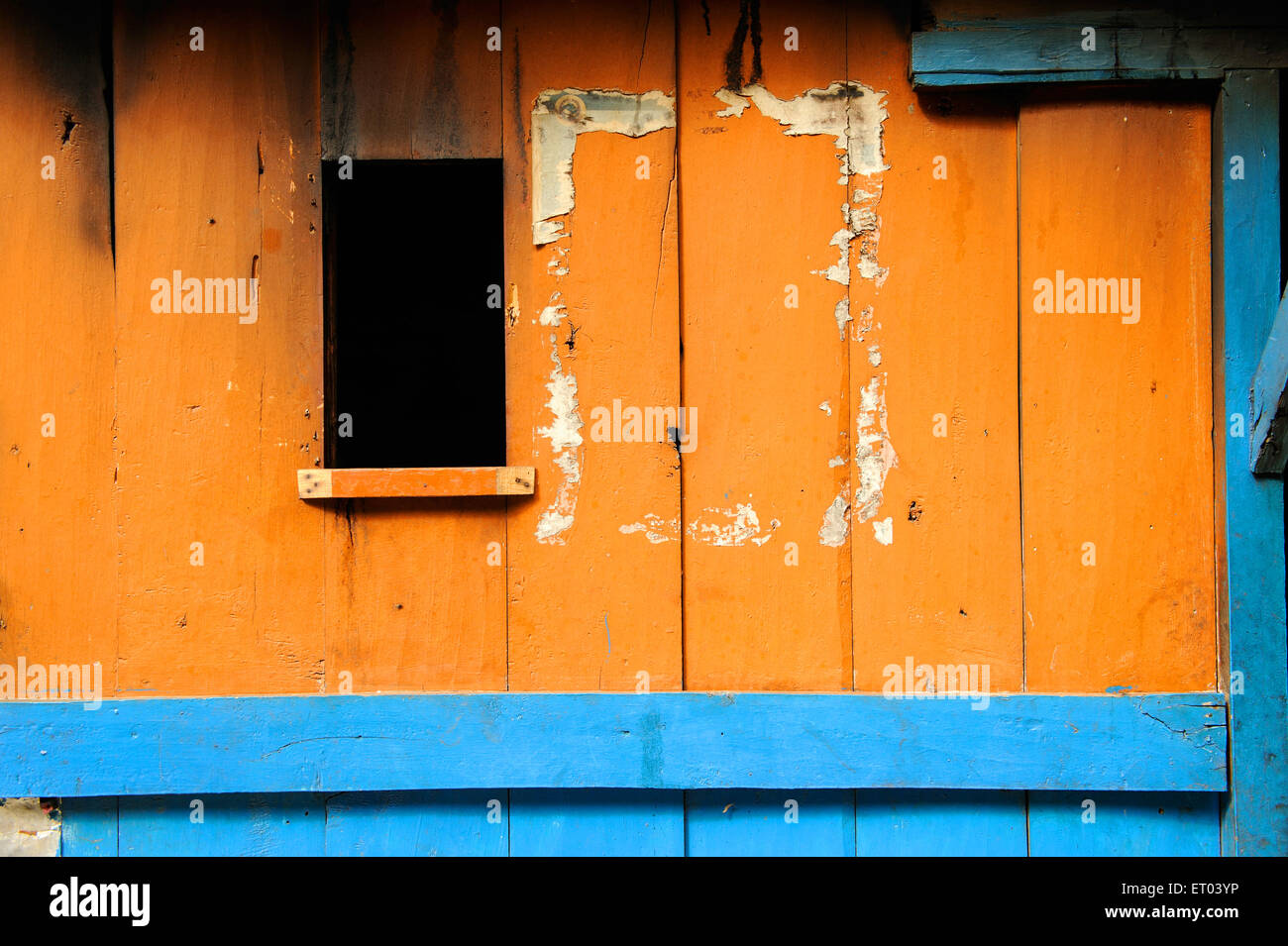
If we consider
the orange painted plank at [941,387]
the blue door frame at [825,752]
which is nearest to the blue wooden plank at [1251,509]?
the blue door frame at [825,752]

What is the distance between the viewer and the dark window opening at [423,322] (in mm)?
2625

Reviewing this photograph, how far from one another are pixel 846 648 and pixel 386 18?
1.96m

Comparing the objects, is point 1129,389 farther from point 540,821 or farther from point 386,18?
point 386,18

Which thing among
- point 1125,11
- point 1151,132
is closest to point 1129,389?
point 1151,132

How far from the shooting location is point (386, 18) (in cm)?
200

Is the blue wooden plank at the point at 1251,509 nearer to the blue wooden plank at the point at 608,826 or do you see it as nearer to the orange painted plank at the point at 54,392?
the blue wooden plank at the point at 608,826

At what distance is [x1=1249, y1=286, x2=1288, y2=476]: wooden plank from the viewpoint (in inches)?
69.4

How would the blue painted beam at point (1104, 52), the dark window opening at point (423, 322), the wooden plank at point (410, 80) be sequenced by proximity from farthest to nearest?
the dark window opening at point (423, 322) < the wooden plank at point (410, 80) < the blue painted beam at point (1104, 52)

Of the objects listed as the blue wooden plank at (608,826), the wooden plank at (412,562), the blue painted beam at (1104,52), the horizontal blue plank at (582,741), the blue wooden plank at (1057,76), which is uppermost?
the blue painted beam at (1104,52)

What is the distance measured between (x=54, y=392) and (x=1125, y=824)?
2.86 meters

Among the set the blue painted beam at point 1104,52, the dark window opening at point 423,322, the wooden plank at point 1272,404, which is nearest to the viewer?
the wooden plank at point 1272,404

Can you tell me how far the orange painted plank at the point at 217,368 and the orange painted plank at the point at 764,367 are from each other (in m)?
0.96

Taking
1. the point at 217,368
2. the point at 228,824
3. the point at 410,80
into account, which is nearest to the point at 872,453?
the point at 410,80

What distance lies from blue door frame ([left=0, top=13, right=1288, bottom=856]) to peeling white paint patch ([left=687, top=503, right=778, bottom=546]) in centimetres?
38
